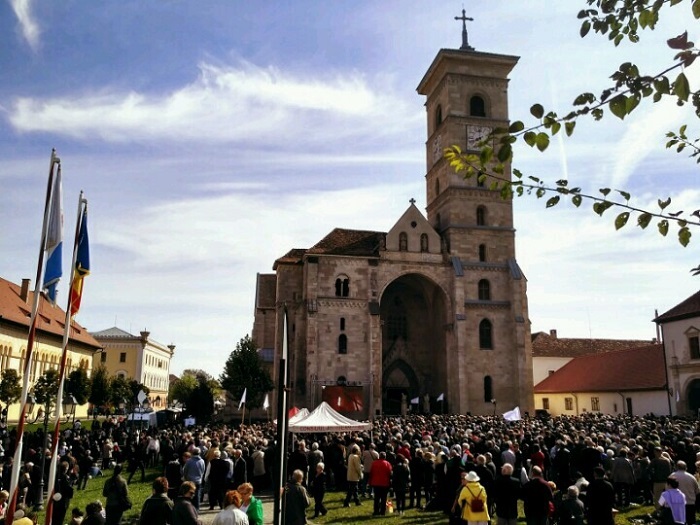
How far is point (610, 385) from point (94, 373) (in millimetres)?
41144

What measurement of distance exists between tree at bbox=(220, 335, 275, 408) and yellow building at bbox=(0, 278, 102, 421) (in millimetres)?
12390

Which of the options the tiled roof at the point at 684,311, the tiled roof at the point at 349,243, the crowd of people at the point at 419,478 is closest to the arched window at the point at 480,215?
the tiled roof at the point at 349,243

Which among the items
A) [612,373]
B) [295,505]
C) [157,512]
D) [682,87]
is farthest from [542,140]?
[612,373]

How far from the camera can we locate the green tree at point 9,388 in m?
31.4

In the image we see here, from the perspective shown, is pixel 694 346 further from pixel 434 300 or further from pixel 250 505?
pixel 250 505

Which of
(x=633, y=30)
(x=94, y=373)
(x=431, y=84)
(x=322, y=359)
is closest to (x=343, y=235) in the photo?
(x=322, y=359)

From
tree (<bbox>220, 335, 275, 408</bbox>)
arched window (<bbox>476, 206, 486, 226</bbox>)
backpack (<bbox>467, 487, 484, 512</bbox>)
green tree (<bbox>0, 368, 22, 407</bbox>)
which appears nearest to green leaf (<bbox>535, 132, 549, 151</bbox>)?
backpack (<bbox>467, 487, 484, 512</bbox>)

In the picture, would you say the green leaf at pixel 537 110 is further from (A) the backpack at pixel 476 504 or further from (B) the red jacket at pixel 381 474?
(B) the red jacket at pixel 381 474

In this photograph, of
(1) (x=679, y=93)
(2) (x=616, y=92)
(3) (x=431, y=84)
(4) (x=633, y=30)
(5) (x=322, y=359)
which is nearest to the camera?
(1) (x=679, y=93)

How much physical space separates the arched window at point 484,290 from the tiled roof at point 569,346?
2100cm

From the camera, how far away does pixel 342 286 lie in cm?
4341

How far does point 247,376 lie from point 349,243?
12.4 metres

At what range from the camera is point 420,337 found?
4734 centimetres

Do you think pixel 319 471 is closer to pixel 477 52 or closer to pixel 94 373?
pixel 94 373
